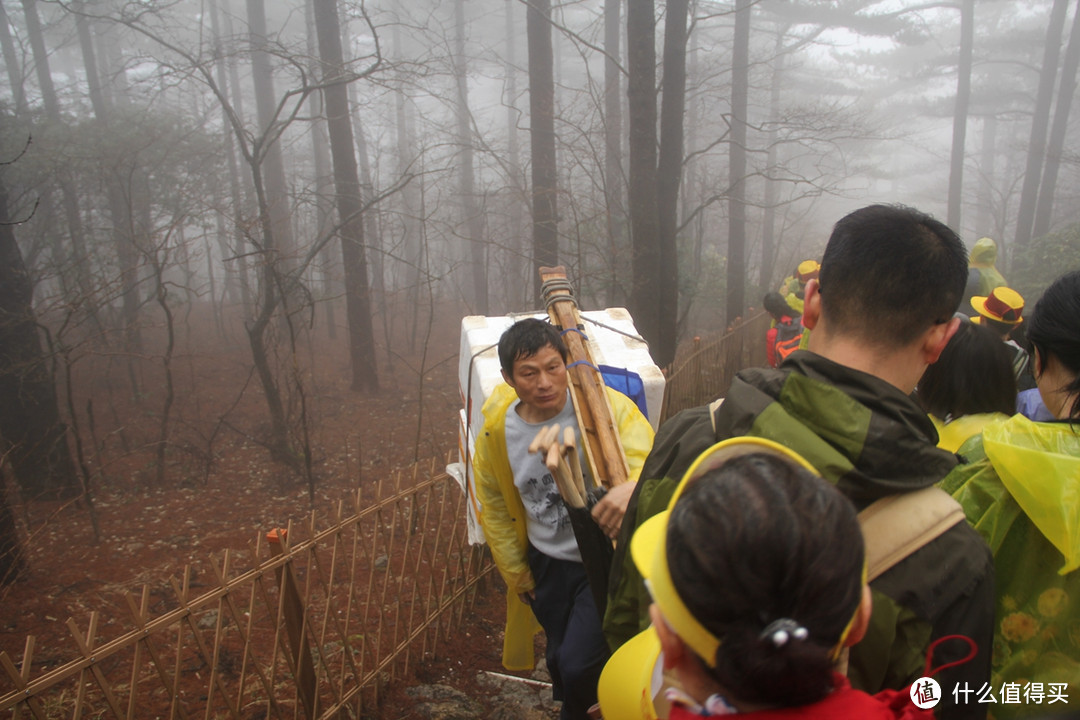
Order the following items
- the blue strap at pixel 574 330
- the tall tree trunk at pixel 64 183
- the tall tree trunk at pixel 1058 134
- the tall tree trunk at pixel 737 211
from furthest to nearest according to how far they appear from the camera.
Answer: the tall tree trunk at pixel 1058 134, the tall tree trunk at pixel 737 211, the tall tree trunk at pixel 64 183, the blue strap at pixel 574 330

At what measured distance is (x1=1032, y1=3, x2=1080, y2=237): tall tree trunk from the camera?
66.8ft

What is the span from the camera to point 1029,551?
58.4 inches

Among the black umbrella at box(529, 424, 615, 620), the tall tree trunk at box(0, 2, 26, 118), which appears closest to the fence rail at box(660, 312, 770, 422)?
the black umbrella at box(529, 424, 615, 620)

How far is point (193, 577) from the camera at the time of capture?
16.3 feet

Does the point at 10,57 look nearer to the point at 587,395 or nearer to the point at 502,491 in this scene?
the point at 502,491

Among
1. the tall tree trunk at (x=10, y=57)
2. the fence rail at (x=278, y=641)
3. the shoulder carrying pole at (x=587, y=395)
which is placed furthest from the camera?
the tall tree trunk at (x=10, y=57)

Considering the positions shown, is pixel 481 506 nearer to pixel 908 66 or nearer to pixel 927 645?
pixel 927 645

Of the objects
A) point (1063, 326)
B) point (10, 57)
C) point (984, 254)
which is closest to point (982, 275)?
point (984, 254)

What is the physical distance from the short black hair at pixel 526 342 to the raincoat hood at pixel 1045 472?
1463 millimetres

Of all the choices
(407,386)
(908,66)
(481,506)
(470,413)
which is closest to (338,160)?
(407,386)

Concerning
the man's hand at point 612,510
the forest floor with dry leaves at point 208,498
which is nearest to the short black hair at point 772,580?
the man's hand at point 612,510

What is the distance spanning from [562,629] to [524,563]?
307mm

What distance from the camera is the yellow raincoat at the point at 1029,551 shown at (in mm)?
A: 1396

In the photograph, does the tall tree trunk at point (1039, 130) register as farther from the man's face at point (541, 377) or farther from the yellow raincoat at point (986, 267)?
the man's face at point (541, 377)
